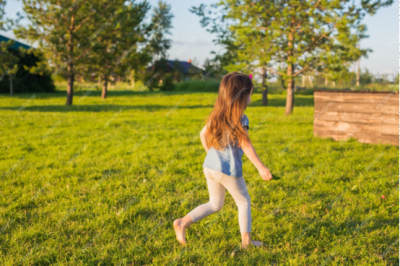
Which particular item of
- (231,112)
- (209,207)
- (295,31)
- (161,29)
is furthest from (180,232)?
(161,29)

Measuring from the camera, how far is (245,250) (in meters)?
3.08

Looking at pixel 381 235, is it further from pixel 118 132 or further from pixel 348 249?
pixel 118 132

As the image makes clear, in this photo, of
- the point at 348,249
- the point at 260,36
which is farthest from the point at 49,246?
the point at 260,36

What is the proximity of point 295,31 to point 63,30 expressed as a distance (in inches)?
449

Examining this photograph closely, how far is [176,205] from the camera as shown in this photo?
13.6 ft

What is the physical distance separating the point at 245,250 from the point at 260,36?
1188 cm

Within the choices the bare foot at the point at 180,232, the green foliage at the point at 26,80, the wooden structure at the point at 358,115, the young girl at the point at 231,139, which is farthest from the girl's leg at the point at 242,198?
the green foliage at the point at 26,80

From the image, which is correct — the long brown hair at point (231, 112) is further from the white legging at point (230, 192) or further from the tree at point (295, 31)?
the tree at point (295, 31)

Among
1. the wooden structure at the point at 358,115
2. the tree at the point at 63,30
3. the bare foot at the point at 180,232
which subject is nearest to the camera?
the bare foot at the point at 180,232

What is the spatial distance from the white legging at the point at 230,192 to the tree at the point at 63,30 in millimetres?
15247

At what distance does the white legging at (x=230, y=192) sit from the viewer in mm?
2951

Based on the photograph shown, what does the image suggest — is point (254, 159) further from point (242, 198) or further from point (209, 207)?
point (209, 207)

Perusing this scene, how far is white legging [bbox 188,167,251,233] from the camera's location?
295 centimetres

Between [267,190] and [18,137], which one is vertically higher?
[18,137]
